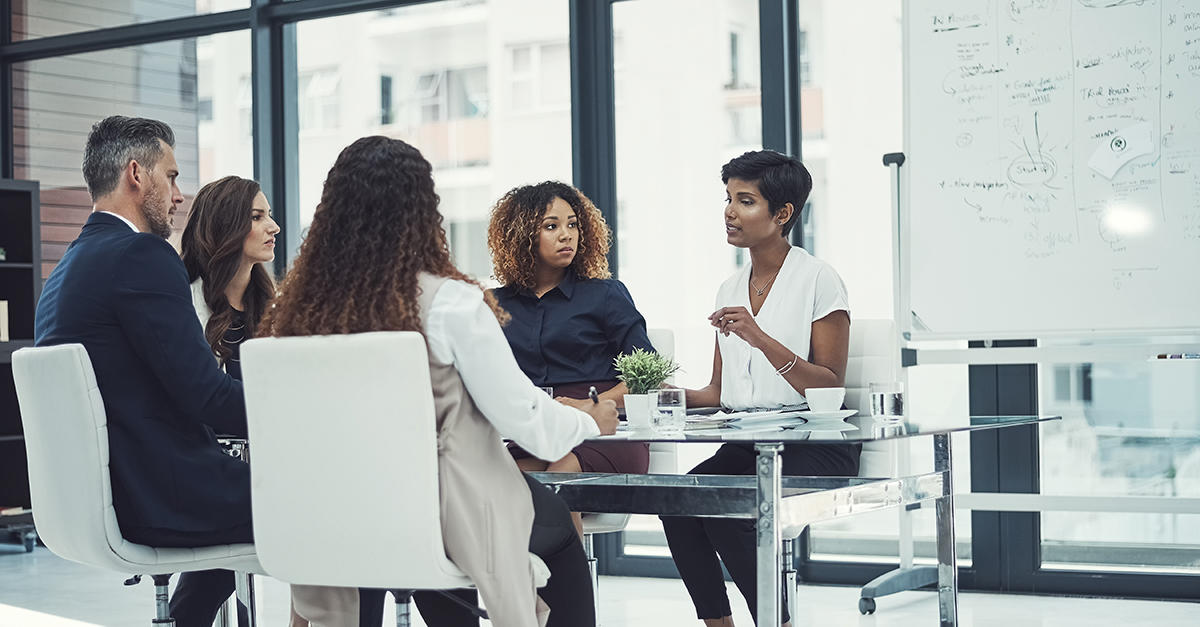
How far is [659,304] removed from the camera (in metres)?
4.76

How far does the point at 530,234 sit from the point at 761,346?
0.69m

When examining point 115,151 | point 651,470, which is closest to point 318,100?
point 651,470

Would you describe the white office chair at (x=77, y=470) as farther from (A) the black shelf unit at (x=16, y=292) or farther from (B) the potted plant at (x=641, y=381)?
(A) the black shelf unit at (x=16, y=292)

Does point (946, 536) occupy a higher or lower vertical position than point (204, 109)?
lower

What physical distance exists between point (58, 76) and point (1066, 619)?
4.76 m

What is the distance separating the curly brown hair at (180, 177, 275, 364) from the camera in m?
3.29

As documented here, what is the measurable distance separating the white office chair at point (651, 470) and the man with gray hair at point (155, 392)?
0.95 meters

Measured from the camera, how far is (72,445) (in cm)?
231

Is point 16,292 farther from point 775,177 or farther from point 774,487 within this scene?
point 774,487

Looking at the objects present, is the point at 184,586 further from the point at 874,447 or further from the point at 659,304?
the point at 659,304

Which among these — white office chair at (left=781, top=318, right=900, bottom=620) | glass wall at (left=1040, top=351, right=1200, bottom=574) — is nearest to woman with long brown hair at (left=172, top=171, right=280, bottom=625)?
white office chair at (left=781, top=318, right=900, bottom=620)

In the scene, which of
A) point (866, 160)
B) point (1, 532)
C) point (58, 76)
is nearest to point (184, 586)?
point (866, 160)

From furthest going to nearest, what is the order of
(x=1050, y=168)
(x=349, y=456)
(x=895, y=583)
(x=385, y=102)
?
(x=385, y=102)
(x=895, y=583)
(x=1050, y=168)
(x=349, y=456)

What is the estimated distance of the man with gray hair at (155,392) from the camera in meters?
2.34
